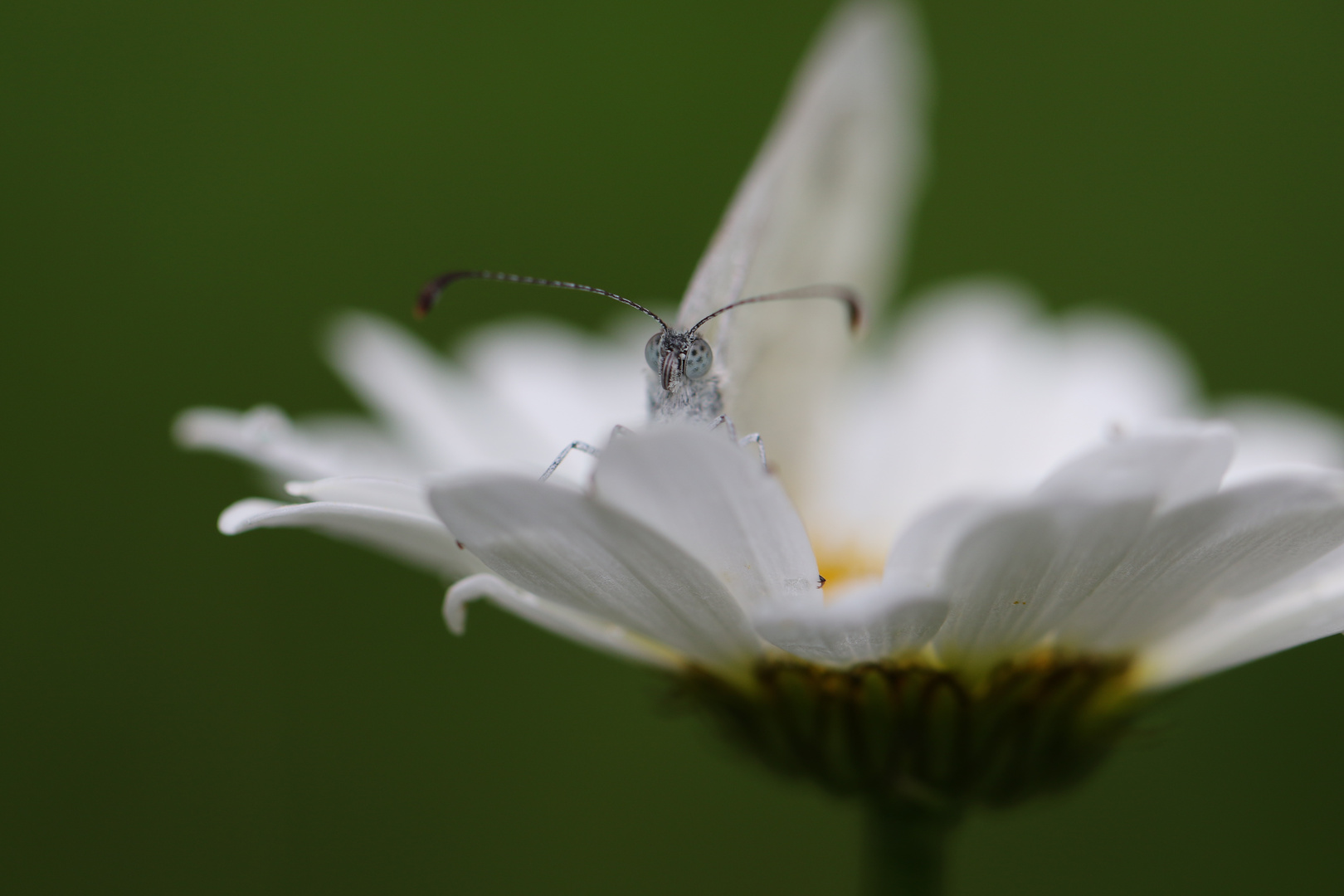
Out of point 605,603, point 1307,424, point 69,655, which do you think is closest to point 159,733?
point 69,655

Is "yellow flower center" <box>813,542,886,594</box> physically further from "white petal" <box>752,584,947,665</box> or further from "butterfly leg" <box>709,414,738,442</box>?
"white petal" <box>752,584,947,665</box>

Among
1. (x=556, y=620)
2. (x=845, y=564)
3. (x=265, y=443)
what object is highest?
(x=845, y=564)

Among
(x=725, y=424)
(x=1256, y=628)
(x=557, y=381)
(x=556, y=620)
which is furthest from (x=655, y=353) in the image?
(x=557, y=381)

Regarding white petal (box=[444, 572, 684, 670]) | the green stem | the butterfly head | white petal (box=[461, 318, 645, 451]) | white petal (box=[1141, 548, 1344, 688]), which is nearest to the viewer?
white petal (box=[444, 572, 684, 670])

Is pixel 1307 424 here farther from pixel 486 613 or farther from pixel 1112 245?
pixel 486 613

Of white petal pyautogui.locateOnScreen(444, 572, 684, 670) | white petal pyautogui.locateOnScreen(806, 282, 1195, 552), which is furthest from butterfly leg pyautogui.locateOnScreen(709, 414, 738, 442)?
white petal pyautogui.locateOnScreen(806, 282, 1195, 552)

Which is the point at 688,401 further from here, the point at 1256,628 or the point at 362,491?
the point at 1256,628

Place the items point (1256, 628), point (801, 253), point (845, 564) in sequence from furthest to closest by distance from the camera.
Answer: point (845, 564) < point (801, 253) < point (1256, 628)
